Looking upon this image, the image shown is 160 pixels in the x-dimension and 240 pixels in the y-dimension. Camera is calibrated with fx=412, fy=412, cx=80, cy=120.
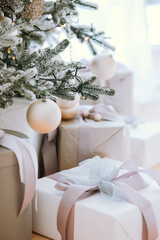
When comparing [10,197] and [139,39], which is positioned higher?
[10,197]

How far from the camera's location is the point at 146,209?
0.98 meters

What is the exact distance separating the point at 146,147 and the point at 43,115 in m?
0.79

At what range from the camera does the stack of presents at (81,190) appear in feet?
3.09

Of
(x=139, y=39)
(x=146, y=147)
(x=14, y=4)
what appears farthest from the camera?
(x=139, y=39)

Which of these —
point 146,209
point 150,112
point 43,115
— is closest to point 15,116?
point 43,115

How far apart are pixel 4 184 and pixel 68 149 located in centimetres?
41

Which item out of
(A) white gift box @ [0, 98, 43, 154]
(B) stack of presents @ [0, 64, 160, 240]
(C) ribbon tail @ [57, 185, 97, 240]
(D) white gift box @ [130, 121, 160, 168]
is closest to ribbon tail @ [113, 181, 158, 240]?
(B) stack of presents @ [0, 64, 160, 240]

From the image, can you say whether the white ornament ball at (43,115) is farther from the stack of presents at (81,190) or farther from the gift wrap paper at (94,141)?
the gift wrap paper at (94,141)

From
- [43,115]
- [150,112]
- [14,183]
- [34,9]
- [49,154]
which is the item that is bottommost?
[150,112]

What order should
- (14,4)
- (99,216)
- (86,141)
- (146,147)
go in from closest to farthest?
(99,216) < (14,4) < (86,141) < (146,147)

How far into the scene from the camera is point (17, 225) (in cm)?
97

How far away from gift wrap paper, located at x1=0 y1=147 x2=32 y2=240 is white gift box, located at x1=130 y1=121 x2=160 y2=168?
0.78m

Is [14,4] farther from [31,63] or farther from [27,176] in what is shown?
[27,176]

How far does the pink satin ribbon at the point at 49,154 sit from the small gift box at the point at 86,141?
0.02 metres
